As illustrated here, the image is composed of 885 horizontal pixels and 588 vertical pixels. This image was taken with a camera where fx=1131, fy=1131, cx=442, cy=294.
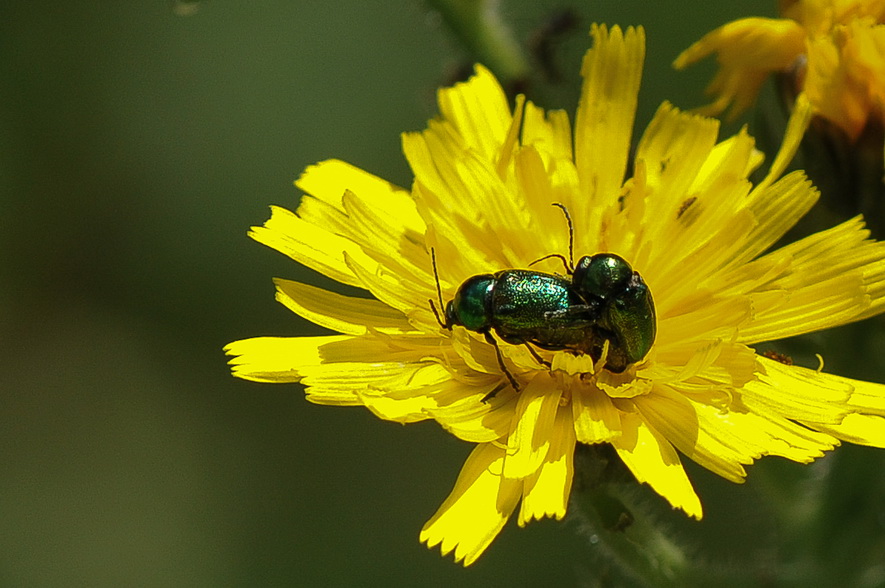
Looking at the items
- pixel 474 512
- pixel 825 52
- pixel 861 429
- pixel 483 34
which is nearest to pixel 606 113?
pixel 825 52

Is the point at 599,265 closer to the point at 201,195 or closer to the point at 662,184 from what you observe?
the point at 662,184

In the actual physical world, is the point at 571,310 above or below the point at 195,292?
below

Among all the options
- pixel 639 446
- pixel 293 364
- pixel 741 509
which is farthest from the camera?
pixel 741 509

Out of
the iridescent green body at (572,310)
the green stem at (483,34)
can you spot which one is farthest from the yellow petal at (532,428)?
the green stem at (483,34)

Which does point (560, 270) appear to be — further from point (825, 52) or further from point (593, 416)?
point (825, 52)

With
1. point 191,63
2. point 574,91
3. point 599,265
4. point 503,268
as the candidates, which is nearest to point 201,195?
point 191,63

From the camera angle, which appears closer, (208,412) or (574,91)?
(574,91)

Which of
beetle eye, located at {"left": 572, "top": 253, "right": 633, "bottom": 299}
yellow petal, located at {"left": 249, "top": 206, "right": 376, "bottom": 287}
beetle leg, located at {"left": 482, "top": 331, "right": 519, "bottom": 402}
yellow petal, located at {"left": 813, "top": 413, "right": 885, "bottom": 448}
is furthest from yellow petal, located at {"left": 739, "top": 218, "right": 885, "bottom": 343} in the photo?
yellow petal, located at {"left": 249, "top": 206, "right": 376, "bottom": 287}
